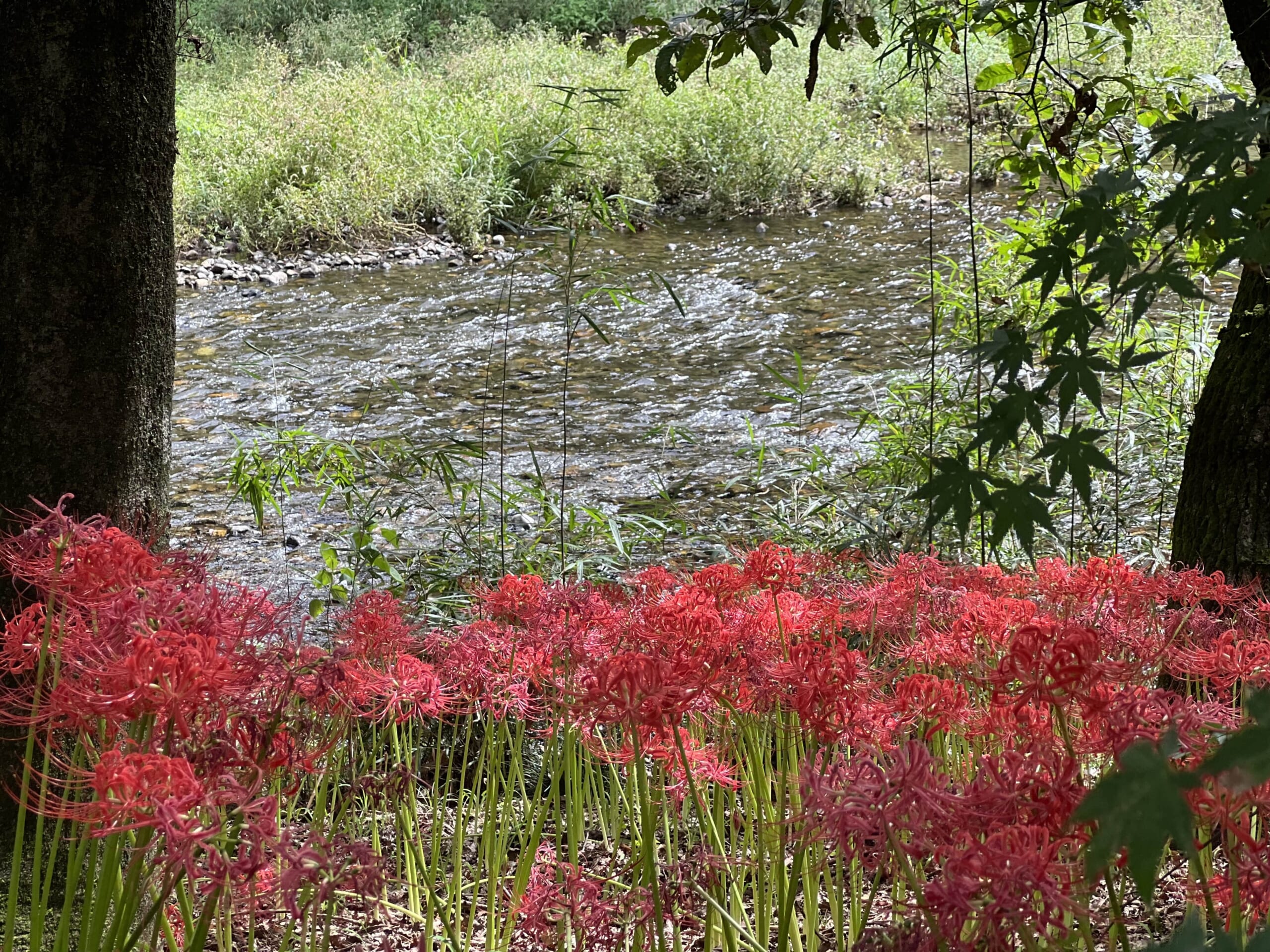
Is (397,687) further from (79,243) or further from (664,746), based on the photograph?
(79,243)

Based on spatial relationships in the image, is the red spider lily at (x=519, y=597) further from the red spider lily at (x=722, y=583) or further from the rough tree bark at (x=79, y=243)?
the rough tree bark at (x=79, y=243)

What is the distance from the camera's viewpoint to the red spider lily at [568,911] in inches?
58.2

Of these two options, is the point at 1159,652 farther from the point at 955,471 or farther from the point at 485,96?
the point at 485,96

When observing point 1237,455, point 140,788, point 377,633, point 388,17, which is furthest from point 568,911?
point 388,17

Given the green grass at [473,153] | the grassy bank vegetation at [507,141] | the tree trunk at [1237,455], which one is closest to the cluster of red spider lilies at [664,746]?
the tree trunk at [1237,455]

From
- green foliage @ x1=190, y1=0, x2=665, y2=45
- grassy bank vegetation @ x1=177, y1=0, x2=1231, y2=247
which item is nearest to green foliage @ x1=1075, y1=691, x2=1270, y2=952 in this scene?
grassy bank vegetation @ x1=177, y1=0, x2=1231, y2=247

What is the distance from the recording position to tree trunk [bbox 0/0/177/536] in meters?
1.95

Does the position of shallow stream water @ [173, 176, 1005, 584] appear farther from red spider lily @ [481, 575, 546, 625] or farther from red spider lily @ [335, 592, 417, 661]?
red spider lily @ [335, 592, 417, 661]

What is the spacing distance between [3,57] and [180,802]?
155 centimetres

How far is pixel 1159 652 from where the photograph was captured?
155 cm

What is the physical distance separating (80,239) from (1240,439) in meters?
2.49

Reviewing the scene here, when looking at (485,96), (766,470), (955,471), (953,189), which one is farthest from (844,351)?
(485,96)

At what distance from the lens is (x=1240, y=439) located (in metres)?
2.67

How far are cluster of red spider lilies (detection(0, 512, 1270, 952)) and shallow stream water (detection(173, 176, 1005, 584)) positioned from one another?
2.05 m
